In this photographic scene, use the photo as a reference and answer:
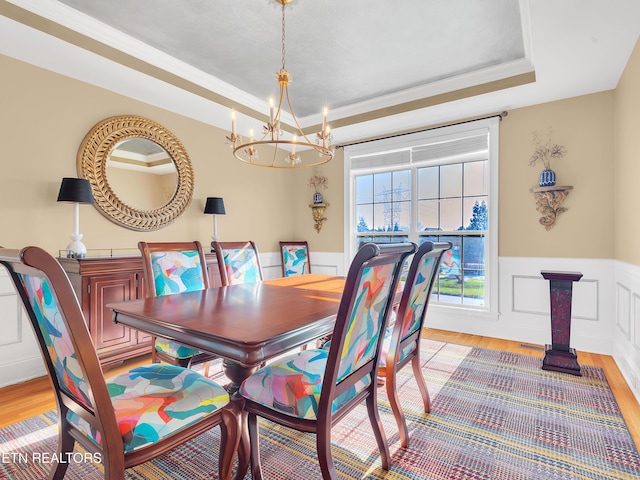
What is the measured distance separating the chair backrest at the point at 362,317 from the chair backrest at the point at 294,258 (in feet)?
10.7

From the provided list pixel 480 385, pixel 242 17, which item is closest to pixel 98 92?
pixel 242 17

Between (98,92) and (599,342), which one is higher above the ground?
(98,92)

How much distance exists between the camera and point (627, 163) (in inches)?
105

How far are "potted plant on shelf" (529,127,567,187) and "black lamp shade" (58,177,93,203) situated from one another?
4.05 m

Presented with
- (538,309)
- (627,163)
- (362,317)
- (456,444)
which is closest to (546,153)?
(627,163)

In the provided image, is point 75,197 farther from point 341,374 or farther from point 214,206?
point 341,374

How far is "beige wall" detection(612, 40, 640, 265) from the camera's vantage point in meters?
2.40

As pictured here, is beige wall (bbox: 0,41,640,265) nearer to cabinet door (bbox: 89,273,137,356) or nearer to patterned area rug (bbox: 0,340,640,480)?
cabinet door (bbox: 89,273,137,356)

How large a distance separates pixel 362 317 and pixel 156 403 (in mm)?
802

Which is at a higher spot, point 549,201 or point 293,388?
point 549,201

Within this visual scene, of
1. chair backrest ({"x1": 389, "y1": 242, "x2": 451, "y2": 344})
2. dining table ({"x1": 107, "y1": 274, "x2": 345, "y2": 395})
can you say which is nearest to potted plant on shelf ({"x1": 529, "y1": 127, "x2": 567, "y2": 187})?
chair backrest ({"x1": 389, "y1": 242, "x2": 451, "y2": 344})

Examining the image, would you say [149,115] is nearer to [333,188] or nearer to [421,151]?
[333,188]

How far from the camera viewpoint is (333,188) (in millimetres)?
4871

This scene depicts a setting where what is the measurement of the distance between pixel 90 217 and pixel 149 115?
1166 millimetres
